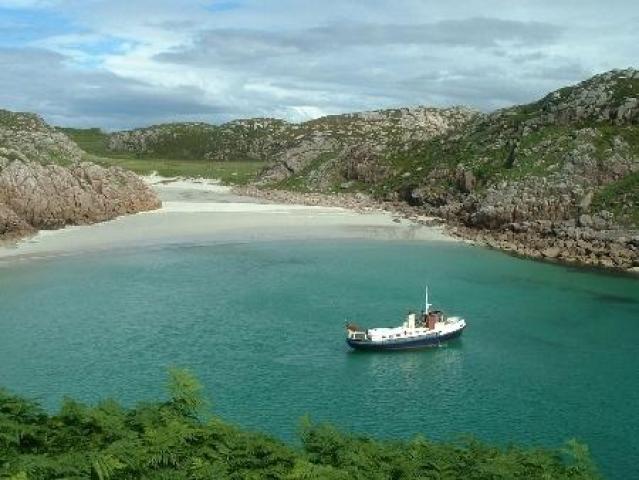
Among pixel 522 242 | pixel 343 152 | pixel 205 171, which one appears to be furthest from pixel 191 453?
pixel 205 171

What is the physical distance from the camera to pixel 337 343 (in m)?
48.9

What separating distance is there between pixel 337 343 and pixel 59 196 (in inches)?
2268

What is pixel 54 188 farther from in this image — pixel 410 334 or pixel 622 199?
pixel 622 199

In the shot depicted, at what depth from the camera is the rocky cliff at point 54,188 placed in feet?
280

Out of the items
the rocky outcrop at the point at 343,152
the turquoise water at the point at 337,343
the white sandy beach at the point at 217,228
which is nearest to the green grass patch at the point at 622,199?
the turquoise water at the point at 337,343

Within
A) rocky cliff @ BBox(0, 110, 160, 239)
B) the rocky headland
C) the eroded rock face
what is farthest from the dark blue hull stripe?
the eroded rock face

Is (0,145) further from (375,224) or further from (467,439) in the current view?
(467,439)

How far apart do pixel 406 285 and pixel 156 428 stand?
158ft

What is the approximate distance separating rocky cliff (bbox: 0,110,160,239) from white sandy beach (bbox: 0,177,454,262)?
2331mm

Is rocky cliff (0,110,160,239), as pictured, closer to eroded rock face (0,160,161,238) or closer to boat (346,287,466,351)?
eroded rock face (0,160,161,238)

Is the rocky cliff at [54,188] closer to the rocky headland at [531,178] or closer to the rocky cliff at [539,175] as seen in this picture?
the rocky headland at [531,178]

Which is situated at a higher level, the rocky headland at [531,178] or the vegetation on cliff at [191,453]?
the rocky headland at [531,178]

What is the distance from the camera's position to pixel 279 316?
5459cm

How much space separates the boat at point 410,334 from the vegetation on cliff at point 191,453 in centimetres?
2460
